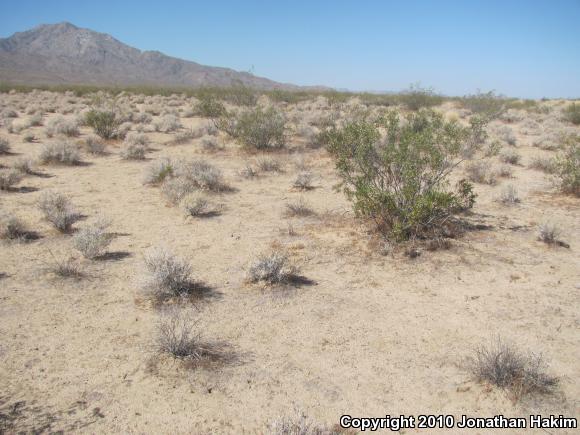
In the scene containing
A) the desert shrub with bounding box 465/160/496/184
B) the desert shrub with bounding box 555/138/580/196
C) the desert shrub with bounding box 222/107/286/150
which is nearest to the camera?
the desert shrub with bounding box 555/138/580/196

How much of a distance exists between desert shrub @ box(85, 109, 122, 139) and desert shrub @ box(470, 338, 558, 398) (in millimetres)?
15910

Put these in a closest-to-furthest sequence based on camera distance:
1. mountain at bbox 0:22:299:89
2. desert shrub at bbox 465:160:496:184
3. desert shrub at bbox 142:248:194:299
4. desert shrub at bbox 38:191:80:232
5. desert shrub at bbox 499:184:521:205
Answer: desert shrub at bbox 142:248:194:299 < desert shrub at bbox 38:191:80:232 < desert shrub at bbox 499:184:521:205 < desert shrub at bbox 465:160:496:184 < mountain at bbox 0:22:299:89

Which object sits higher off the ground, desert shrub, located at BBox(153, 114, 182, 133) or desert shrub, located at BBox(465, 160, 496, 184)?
desert shrub, located at BBox(153, 114, 182, 133)

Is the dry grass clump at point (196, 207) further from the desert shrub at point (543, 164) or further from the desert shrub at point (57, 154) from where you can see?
the desert shrub at point (543, 164)

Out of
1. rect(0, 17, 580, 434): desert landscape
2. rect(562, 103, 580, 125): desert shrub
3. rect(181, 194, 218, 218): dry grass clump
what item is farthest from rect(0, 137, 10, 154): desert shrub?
rect(562, 103, 580, 125): desert shrub

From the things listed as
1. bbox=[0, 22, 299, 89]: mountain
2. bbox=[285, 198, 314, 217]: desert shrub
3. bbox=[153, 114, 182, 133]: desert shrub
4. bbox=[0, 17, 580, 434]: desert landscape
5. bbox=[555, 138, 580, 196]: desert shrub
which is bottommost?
bbox=[0, 17, 580, 434]: desert landscape

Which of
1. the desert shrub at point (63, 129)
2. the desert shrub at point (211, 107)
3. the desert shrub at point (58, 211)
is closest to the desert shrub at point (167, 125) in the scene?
the desert shrub at point (211, 107)

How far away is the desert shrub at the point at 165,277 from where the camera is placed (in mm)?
5180

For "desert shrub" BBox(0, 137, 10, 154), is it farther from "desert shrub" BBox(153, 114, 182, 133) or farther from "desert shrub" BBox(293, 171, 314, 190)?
"desert shrub" BBox(293, 171, 314, 190)

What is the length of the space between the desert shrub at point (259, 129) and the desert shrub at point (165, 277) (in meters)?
9.36

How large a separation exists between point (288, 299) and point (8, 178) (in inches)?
318

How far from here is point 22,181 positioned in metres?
10.4

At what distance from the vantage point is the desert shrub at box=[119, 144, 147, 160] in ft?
43.0

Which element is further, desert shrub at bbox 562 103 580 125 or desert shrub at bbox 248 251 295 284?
desert shrub at bbox 562 103 580 125
